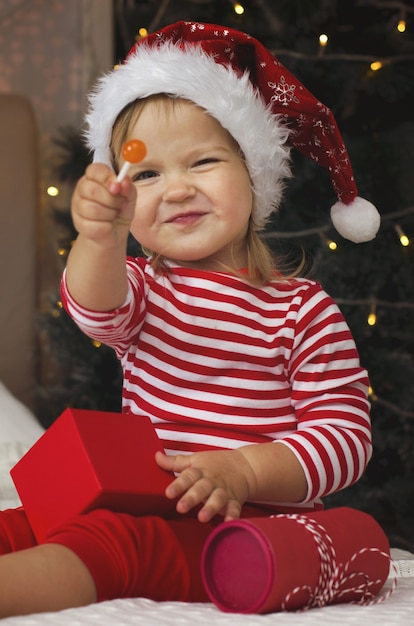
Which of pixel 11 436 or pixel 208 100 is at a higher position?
pixel 208 100

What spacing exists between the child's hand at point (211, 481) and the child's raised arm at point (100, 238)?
0.72 feet

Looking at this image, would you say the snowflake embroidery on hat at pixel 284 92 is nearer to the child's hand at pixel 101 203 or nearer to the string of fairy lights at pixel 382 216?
the child's hand at pixel 101 203

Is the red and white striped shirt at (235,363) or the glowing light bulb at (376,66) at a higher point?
the glowing light bulb at (376,66)

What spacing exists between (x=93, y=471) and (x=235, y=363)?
1.05 ft

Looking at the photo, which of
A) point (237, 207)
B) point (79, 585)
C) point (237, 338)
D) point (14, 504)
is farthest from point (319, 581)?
point (14, 504)

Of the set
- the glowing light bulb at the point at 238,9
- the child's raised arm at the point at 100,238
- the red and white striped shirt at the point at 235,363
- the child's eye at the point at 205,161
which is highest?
the glowing light bulb at the point at 238,9

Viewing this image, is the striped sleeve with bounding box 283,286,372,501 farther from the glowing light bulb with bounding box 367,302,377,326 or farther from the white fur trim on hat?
the glowing light bulb with bounding box 367,302,377,326

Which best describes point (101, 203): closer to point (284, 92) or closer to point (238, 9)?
point (284, 92)

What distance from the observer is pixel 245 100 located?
1.34 m

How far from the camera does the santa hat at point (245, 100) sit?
1302mm

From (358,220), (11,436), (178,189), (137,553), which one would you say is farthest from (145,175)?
(11,436)

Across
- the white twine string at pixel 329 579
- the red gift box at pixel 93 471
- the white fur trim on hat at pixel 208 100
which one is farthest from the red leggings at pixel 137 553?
the white fur trim on hat at pixel 208 100

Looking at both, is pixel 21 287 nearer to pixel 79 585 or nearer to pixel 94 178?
pixel 94 178

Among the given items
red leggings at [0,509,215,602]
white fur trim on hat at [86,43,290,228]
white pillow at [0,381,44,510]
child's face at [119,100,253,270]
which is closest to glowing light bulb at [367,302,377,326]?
white pillow at [0,381,44,510]
